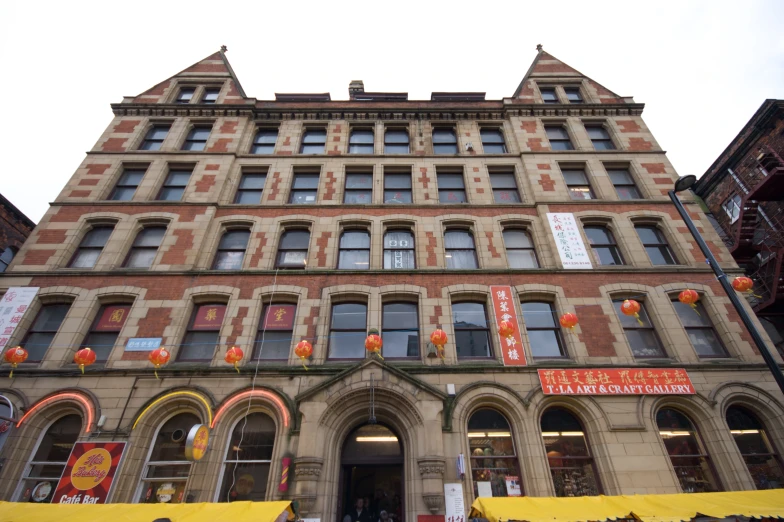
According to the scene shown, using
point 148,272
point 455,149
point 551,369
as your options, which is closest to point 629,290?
point 551,369

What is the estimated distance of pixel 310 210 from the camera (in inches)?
685

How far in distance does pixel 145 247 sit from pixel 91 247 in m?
2.29

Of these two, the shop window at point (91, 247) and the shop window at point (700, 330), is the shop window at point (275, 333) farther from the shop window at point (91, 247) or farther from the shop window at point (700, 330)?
the shop window at point (700, 330)

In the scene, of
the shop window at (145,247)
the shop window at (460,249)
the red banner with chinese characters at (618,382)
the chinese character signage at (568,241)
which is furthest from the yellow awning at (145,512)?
the chinese character signage at (568,241)

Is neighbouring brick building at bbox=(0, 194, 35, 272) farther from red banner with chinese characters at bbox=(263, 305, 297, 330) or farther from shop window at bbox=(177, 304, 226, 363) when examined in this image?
red banner with chinese characters at bbox=(263, 305, 297, 330)

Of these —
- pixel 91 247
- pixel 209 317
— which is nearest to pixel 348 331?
pixel 209 317

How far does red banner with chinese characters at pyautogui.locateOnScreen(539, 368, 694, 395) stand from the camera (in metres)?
12.2

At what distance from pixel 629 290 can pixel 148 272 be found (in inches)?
757

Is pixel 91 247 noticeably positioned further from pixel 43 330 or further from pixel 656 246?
pixel 656 246

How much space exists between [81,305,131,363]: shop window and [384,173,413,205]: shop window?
39.8 ft

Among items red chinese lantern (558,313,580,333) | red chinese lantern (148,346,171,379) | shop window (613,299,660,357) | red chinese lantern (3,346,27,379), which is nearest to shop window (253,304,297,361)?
red chinese lantern (148,346,171,379)

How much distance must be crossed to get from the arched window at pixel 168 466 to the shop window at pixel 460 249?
11.3 meters

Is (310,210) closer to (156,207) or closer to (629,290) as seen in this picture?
(156,207)

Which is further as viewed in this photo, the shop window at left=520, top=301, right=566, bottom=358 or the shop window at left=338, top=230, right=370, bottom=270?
the shop window at left=338, top=230, right=370, bottom=270
